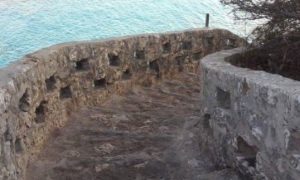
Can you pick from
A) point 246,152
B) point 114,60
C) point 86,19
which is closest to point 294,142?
point 246,152

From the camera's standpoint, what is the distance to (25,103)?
5.44 metres

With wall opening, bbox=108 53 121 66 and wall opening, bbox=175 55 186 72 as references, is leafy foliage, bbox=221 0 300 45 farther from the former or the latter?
wall opening, bbox=175 55 186 72

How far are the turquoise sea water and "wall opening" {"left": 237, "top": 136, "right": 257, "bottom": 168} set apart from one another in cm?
966

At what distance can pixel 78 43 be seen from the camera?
730 centimetres

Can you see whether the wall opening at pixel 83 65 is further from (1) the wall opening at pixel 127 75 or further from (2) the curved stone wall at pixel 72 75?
(1) the wall opening at pixel 127 75

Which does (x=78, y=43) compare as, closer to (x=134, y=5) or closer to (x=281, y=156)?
(x=281, y=156)

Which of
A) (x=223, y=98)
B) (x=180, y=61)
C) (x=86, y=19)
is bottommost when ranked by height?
(x=86, y=19)

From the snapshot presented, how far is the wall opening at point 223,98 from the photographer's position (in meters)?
4.94

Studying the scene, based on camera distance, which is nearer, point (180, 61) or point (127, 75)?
point (127, 75)

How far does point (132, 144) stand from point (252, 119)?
83.3 inches

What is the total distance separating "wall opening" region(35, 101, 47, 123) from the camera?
235 inches

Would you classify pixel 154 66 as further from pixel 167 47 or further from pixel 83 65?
pixel 83 65

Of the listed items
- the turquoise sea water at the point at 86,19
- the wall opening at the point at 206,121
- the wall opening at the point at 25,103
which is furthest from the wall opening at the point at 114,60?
the turquoise sea water at the point at 86,19

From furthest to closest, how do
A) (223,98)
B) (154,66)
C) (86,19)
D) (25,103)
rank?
(86,19) < (154,66) < (25,103) < (223,98)
